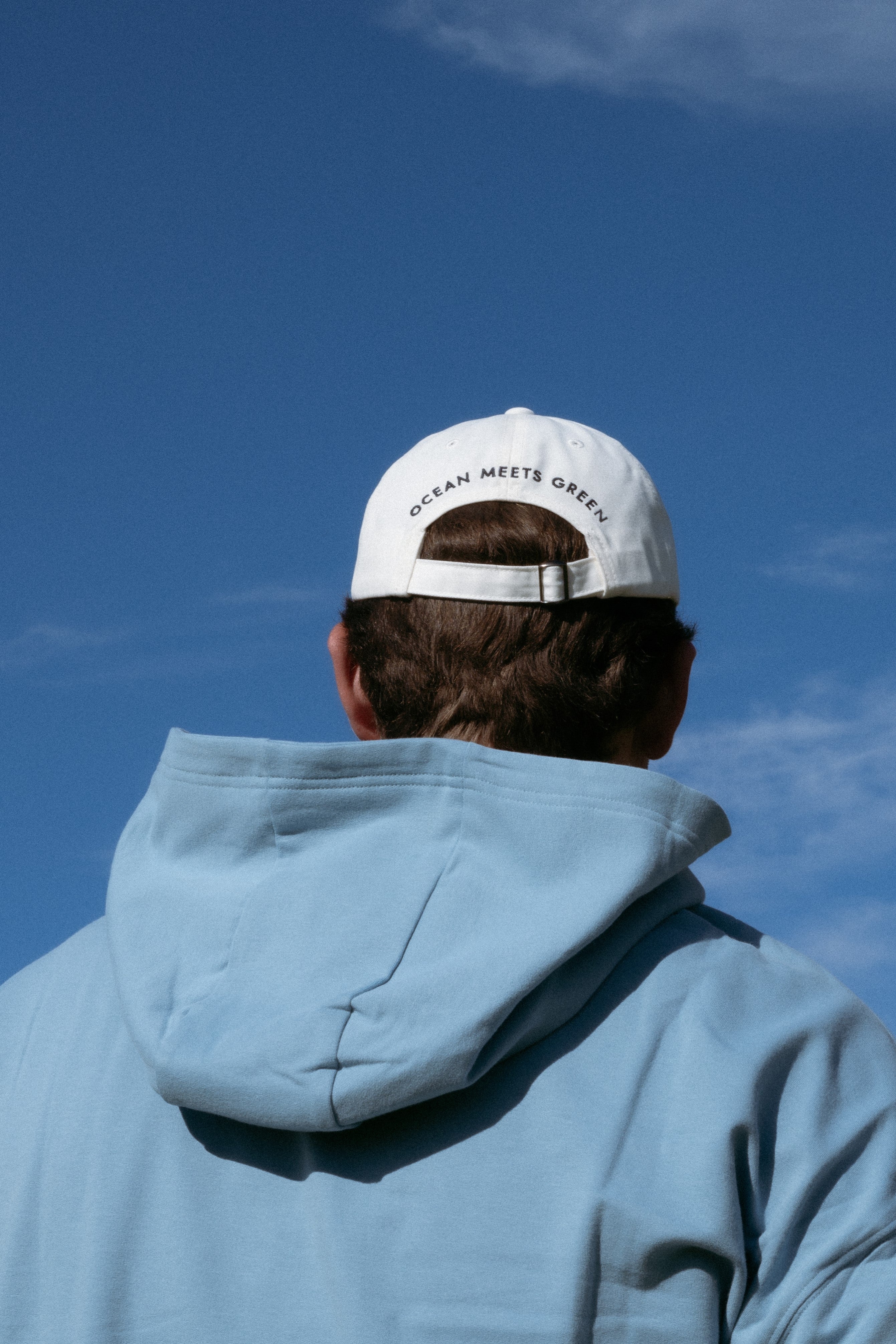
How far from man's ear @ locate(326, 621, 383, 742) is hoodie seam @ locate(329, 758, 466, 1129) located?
0.49 meters

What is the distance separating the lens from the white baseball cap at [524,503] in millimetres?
2432

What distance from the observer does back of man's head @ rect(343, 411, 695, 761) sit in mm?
2338

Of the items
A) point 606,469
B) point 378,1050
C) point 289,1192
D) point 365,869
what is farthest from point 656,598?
point 289,1192

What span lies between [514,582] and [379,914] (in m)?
0.67

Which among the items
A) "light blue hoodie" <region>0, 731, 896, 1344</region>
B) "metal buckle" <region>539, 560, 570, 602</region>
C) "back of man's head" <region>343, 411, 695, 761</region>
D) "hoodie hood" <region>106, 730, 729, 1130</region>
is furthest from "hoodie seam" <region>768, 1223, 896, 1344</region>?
"metal buckle" <region>539, 560, 570, 602</region>

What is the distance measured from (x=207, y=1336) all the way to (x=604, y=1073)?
0.75m

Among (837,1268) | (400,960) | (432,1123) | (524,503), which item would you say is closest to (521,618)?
(524,503)

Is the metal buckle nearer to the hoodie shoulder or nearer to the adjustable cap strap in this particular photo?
the adjustable cap strap

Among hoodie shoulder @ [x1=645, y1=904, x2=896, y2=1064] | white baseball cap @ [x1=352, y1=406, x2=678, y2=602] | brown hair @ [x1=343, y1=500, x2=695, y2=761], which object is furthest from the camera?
white baseball cap @ [x1=352, y1=406, x2=678, y2=602]

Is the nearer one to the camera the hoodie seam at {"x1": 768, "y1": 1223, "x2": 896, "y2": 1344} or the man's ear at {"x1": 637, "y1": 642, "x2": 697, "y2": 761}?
the hoodie seam at {"x1": 768, "y1": 1223, "x2": 896, "y2": 1344}

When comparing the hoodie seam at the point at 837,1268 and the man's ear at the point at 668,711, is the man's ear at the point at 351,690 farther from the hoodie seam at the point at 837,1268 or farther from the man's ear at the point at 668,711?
the hoodie seam at the point at 837,1268

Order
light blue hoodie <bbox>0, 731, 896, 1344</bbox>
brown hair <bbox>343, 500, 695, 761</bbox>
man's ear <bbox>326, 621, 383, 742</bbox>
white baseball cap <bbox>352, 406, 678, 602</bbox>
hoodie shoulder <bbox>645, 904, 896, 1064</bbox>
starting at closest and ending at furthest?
light blue hoodie <bbox>0, 731, 896, 1344</bbox>
hoodie shoulder <bbox>645, 904, 896, 1064</bbox>
brown hair <bbox>343, 500, 695, 761</bbox>
white baseball cap <bbox>352, 406, 678, 602</bbox>
man's ear <bbox>326, 621, 383, 742</bbox>

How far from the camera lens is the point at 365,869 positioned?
216 cm

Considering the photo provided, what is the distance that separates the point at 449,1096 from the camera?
208 centimetres
